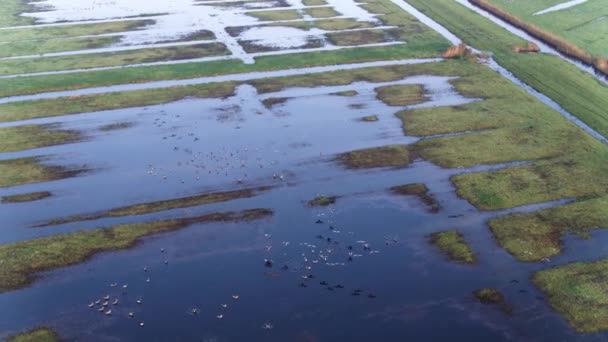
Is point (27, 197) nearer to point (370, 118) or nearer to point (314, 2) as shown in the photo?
point (370, 118)

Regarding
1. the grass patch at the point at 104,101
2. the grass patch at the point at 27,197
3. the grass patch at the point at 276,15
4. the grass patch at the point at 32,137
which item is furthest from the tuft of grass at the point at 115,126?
the grass patch at the point at 276,15

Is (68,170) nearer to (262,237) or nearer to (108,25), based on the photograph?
(262,237)

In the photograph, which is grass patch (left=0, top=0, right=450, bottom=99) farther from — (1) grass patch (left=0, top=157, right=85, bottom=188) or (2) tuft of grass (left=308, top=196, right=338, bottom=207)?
→ (2) tuft of grass (left=308, top=196, right=338, bottom=207)

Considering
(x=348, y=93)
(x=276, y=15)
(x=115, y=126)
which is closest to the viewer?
(x=115, y=126)

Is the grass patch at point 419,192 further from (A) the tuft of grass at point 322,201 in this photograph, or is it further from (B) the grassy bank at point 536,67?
(B) the grassy bank at point 536,67

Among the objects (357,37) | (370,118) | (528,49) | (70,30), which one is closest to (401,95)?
(370,118)

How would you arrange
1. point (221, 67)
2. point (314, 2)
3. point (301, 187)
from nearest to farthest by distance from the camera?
1. point (301, 187)
2. point (221, 67)
3. point (314, 2)

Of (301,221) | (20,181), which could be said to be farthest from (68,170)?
(301,221)
